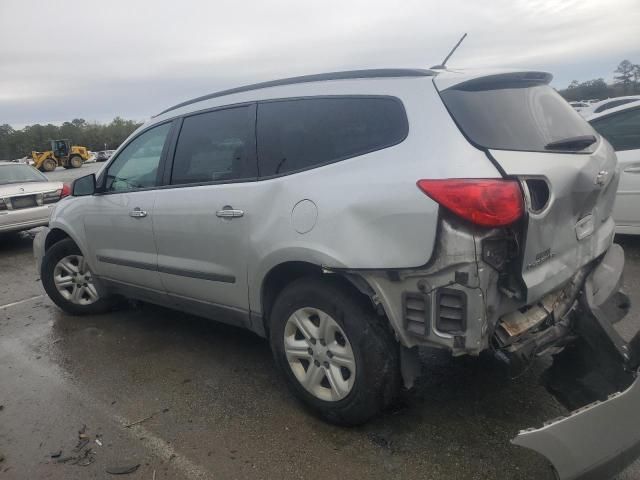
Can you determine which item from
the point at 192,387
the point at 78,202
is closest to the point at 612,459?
the point at 192,387

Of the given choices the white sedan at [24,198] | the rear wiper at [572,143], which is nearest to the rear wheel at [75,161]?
the white sedan at [24,198]

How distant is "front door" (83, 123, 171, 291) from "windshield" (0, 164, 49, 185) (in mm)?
5640

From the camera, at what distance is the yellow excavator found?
40.4 m

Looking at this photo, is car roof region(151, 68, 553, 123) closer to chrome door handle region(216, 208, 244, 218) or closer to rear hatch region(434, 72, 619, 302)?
rear hatch region(434, 72, 619, 302)

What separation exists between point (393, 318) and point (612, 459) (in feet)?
3.38

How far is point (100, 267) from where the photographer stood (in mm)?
4504

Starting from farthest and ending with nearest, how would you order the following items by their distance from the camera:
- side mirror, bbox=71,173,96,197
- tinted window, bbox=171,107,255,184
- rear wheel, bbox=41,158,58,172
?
rear wheel, bbox=41,158,58,172
side mirror, bbox=71,173,96,197
tinted window, bbox=171,107,255,184

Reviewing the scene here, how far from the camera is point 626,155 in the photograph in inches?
214

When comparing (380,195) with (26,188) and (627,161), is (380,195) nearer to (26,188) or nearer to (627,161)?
(627,161)

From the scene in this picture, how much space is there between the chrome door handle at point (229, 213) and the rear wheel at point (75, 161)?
44.1 meters

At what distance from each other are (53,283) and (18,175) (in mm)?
5313

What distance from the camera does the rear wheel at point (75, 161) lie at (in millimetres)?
42225

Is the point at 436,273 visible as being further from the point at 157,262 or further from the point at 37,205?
the point at 37,205

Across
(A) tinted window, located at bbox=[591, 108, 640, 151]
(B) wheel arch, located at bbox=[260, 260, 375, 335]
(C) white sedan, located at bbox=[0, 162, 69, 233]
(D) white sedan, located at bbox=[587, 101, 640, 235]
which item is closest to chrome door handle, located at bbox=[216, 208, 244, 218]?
(B) wheel arch, located at bbox=[260, 260, 375, 335]
